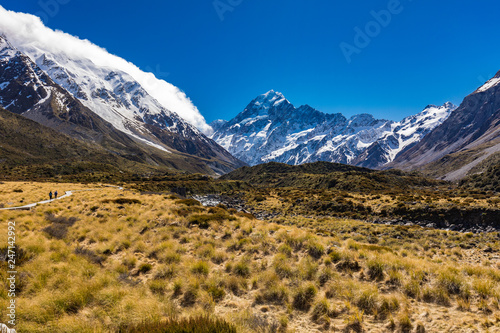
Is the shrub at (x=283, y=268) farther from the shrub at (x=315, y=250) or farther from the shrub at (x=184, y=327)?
the shrub at (x=184, y=327)

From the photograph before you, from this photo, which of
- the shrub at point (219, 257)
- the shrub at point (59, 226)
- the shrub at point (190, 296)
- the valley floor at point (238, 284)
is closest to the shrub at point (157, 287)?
the valley floor at point (238, 284)

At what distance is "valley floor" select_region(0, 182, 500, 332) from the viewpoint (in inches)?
263

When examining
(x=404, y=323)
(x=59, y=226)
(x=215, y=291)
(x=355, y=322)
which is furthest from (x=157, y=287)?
(x=59, y=226)

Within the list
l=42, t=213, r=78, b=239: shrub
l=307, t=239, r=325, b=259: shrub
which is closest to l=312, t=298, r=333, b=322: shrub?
l=307, t=239, r=325, b=259: shrub

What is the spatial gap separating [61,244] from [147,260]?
177 inches

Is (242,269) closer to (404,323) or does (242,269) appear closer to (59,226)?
(404,323)

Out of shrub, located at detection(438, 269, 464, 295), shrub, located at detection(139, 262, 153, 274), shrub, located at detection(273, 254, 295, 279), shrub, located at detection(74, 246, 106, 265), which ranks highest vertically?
shrub, located at detection(74, 246, 106, 265)

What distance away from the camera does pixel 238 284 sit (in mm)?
8992

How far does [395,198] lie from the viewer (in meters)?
45.5

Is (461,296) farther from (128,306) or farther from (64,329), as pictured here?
(64,329)

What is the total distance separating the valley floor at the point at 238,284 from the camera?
6684 millimetres

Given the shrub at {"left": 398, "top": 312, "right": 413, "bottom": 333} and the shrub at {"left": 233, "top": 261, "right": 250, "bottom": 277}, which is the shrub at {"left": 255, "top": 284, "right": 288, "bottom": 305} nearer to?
the shrub at {"left": 233, "top": 261, "right": 250, "bottom": 277}

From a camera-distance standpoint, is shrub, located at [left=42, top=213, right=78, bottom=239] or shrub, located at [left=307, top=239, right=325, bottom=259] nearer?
shrub, located at [left=307, top=239, right=325, bottom=259]

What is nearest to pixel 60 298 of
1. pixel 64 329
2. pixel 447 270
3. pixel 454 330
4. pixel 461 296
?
pixel 64 329
